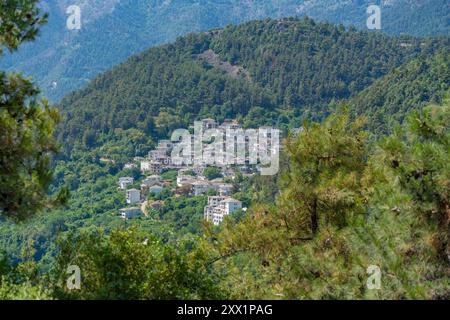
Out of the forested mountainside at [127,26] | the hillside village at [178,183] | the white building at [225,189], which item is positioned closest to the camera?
the hillside village at [178,183]

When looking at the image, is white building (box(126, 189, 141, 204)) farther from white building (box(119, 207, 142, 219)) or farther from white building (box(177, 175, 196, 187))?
white building (box(177, 175, 196, 187))

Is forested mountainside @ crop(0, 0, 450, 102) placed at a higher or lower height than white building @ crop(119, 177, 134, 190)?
higher

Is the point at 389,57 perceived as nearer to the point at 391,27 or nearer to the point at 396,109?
the point at 396,109

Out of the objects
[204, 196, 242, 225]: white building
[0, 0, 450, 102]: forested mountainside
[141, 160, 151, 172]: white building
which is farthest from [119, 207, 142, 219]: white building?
[0, 0, 450, 102]: forested mountainside

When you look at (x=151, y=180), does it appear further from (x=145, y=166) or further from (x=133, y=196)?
(x=133, y=196)

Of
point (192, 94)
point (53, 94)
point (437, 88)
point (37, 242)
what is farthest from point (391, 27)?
point (37, 242)

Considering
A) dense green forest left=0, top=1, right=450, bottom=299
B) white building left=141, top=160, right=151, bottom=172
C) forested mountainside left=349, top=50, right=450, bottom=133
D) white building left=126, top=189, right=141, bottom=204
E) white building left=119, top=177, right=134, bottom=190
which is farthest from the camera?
white building left=141, top=160, right=151, bottom=172

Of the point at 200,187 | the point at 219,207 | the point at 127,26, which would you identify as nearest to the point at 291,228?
the point at 219,207

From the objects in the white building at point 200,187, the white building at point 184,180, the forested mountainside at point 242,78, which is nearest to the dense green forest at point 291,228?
the white building at point 200,187

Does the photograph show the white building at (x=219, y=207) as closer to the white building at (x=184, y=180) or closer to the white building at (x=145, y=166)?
the white building at (x=184, y=180)
